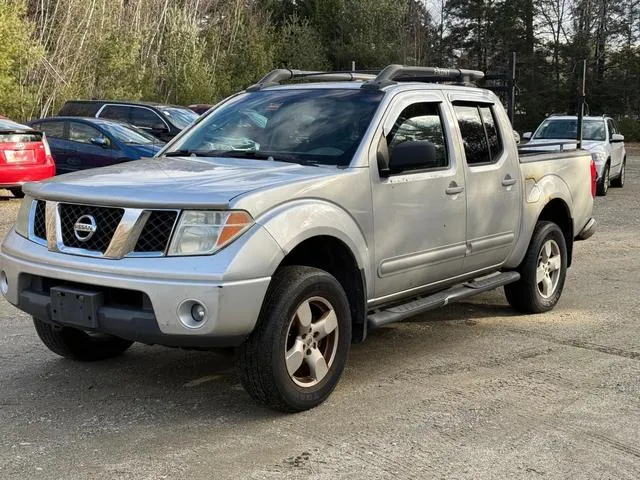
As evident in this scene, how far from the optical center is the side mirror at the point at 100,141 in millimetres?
13837

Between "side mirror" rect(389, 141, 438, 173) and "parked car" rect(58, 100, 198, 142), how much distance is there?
445 inches

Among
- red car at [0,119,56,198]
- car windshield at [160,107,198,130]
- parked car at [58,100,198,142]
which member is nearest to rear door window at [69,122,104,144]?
red car at [0,119,56,198]

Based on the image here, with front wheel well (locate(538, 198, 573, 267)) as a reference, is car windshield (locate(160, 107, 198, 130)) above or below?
above

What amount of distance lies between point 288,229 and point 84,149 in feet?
37.4

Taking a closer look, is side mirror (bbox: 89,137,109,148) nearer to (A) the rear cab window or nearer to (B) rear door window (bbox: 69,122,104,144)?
(B) rear door window (bbox: 69,122,104,144)

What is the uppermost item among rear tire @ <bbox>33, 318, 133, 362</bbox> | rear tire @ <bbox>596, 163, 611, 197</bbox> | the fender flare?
the fender flare

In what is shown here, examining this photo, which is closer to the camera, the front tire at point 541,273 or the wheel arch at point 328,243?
the wheel arch at point 328,243

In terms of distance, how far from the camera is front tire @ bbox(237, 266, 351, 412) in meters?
4.00

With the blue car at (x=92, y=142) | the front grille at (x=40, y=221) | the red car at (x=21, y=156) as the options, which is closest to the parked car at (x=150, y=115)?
the blue car at (x=92, y=142)

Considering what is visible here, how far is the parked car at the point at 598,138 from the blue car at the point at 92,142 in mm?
8160

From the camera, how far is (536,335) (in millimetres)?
5996

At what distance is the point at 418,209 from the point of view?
5.00 meters

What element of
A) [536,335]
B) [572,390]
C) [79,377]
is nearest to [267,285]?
[79,377]

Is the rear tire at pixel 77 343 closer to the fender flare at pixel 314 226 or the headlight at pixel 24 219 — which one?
the headlight at pixel 24 219
